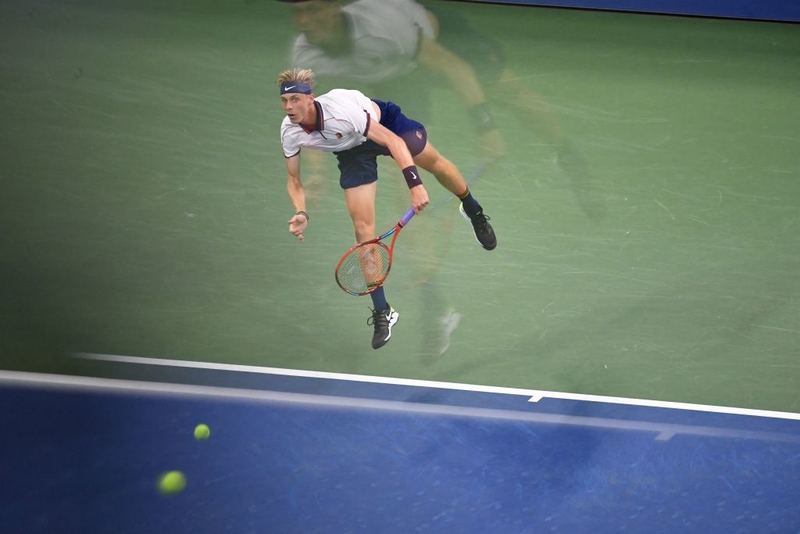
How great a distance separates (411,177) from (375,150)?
321 mm

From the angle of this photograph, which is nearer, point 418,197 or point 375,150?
point 418,197

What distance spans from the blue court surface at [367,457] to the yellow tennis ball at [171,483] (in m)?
0.04

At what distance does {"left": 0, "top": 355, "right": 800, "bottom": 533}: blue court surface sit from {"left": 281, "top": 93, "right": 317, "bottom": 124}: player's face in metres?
1.59

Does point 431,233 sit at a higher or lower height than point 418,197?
lower

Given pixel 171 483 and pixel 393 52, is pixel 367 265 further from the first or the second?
pixel 171 483

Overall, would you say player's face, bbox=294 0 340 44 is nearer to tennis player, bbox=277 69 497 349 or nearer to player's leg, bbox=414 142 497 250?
tennis player, bbox=277 69 497 349

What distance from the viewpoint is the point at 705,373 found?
6621 mm

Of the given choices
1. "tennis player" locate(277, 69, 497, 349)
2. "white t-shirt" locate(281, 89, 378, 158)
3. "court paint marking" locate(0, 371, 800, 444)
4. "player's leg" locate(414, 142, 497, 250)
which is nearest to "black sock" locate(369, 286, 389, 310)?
"tennis player" locate(277, 69, 497, 349)

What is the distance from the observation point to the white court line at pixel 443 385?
6539 mm

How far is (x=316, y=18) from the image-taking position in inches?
287

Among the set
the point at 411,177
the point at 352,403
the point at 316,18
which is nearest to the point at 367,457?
the point at 352,403

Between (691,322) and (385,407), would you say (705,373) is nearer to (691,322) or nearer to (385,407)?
(691,322)

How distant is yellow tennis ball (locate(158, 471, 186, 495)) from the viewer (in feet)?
20.2

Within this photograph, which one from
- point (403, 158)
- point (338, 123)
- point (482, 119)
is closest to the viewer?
point (338, 123)
